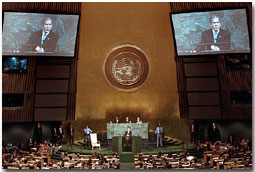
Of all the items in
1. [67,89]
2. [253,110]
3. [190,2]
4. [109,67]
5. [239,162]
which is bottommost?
[239,162]

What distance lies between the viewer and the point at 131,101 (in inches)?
363

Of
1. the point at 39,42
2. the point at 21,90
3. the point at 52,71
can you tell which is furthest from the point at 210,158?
the point at 39,42

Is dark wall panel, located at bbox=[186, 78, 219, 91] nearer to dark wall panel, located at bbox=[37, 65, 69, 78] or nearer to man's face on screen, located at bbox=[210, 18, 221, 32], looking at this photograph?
man's face on screen, located at bbox=[210, 18, 221, 32]

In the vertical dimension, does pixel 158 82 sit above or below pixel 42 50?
below

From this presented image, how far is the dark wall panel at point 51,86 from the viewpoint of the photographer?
917 centimetres

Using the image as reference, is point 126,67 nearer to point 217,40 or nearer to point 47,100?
point 47,100

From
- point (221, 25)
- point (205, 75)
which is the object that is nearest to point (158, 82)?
point (205, 75)

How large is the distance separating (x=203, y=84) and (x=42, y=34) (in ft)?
15.1

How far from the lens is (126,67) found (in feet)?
30.5

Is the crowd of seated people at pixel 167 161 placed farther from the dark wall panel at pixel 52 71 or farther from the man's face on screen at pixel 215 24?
the man's face on screen at pixel 215 24

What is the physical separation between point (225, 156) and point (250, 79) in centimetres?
216

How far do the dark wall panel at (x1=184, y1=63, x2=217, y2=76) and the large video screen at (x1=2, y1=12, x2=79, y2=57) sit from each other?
10.7 feet

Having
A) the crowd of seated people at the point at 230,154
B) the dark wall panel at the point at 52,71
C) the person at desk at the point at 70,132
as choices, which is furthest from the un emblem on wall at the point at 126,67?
the crowd of seated people at the point at 230,154

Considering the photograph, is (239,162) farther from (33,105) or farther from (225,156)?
(33,105)
